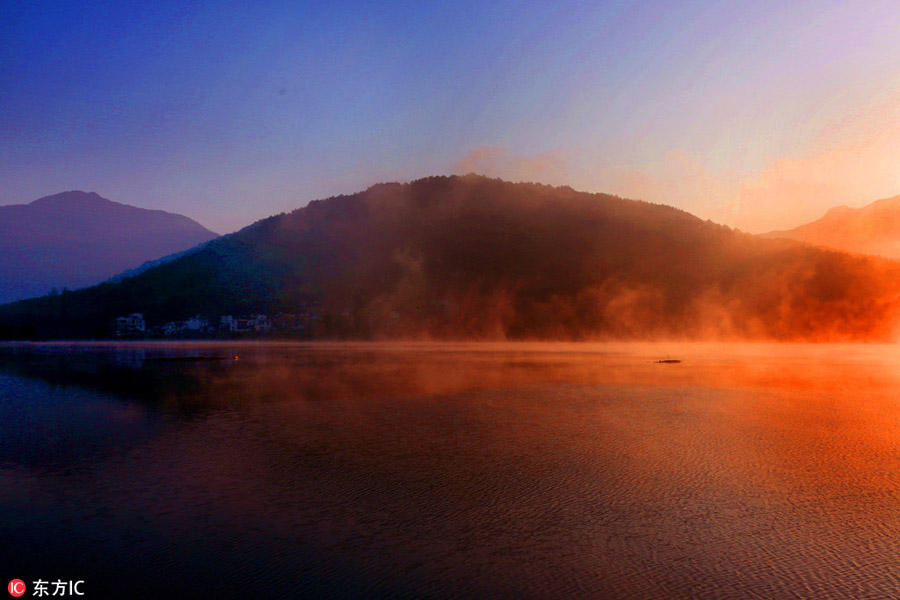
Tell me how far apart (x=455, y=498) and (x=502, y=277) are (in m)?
129

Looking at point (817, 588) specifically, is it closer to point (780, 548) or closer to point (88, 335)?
point (780, 548)

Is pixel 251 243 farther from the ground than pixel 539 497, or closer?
farther from the ground

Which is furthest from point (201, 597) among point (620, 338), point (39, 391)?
point (620, 338)

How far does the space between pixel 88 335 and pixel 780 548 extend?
156m

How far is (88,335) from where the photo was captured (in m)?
139

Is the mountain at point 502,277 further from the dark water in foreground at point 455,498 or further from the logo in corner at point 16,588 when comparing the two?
the logo in corner at point 16,588

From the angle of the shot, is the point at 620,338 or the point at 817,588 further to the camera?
the point at 620,338

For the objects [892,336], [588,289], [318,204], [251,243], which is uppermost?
[318,204]

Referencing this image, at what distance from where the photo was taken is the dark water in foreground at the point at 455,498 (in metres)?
9.48

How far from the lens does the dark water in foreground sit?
9.48m

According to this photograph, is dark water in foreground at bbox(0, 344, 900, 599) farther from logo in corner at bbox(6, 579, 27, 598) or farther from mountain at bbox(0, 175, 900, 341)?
mountain at bbox(0, 175, 900, 341)

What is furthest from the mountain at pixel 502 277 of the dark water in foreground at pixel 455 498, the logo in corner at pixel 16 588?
the logo in corner at pixel 16 588

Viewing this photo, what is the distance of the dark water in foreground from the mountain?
104083 mm

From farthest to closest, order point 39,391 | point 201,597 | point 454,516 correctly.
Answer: point 39,391, point 454,516, point 201,597
